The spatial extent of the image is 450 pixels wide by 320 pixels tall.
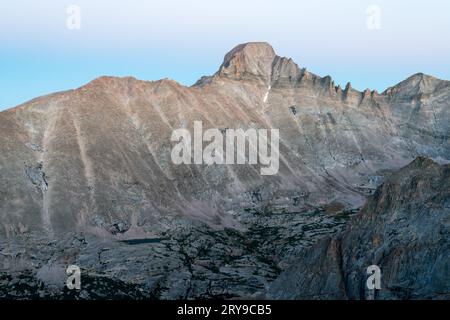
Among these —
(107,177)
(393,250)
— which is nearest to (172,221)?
(107,177)

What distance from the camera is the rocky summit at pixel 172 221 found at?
80250mm

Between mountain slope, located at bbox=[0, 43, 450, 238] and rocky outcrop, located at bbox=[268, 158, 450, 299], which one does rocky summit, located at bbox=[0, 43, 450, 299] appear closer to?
rocky outcrop, located at bbox=[268, 158, 450, 299]

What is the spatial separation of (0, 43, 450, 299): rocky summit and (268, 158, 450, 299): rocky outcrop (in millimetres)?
189

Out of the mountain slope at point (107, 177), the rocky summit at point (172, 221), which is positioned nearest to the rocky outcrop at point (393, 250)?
the rocky summit at point (172, 221)

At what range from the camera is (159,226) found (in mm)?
151875

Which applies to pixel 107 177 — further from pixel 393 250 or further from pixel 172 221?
pixel 393 250

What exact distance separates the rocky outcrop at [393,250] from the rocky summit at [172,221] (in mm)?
189

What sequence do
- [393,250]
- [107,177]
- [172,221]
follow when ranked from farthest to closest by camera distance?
[107,177] < [172,221] < [393,250]

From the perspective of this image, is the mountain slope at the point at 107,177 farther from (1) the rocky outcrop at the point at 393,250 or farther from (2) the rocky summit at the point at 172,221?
(1) the rocky outcrop at the point at 393,250

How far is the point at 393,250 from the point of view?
252 feet

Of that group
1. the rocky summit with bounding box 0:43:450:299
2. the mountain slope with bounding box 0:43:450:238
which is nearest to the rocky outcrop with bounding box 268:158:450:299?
the rocky summit with bounding box 0:43:450:299

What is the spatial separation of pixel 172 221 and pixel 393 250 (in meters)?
86.5

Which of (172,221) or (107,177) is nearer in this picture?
(172,221)
